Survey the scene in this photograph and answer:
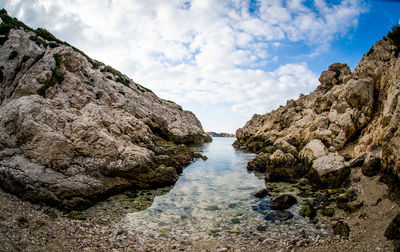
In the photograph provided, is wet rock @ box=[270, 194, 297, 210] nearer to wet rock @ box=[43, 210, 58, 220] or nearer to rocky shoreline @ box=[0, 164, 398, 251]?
rocky shoreline @ box=[0, 164, 398, 251]

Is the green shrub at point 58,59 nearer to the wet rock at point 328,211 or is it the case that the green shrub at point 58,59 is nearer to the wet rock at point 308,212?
the wet rock at point 308,212

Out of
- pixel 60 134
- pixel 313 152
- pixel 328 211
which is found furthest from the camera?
pixel 313 152

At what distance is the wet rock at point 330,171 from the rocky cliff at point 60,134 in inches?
516

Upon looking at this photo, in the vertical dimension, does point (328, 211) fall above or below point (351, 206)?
below

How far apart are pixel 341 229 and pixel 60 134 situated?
18397mm

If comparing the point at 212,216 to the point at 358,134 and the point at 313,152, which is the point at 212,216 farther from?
the point at 358,134

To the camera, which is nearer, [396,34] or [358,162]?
[358,162]

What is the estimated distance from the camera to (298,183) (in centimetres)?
1864

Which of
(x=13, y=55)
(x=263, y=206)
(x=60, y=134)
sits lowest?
(x=263, y=206)

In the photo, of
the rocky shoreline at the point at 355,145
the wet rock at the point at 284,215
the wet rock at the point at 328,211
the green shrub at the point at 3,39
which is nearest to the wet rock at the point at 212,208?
the wet rock at the point at 284,215

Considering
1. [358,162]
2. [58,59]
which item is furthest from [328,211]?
[58,59]

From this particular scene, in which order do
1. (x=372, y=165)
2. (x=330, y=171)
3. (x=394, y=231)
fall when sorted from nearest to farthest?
1. (x=394, y=231)
2. (x=372, y=165)
3. (x=330, y=171)

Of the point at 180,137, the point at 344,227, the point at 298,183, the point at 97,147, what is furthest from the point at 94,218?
the point at 180,137

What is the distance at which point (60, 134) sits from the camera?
584 inches
